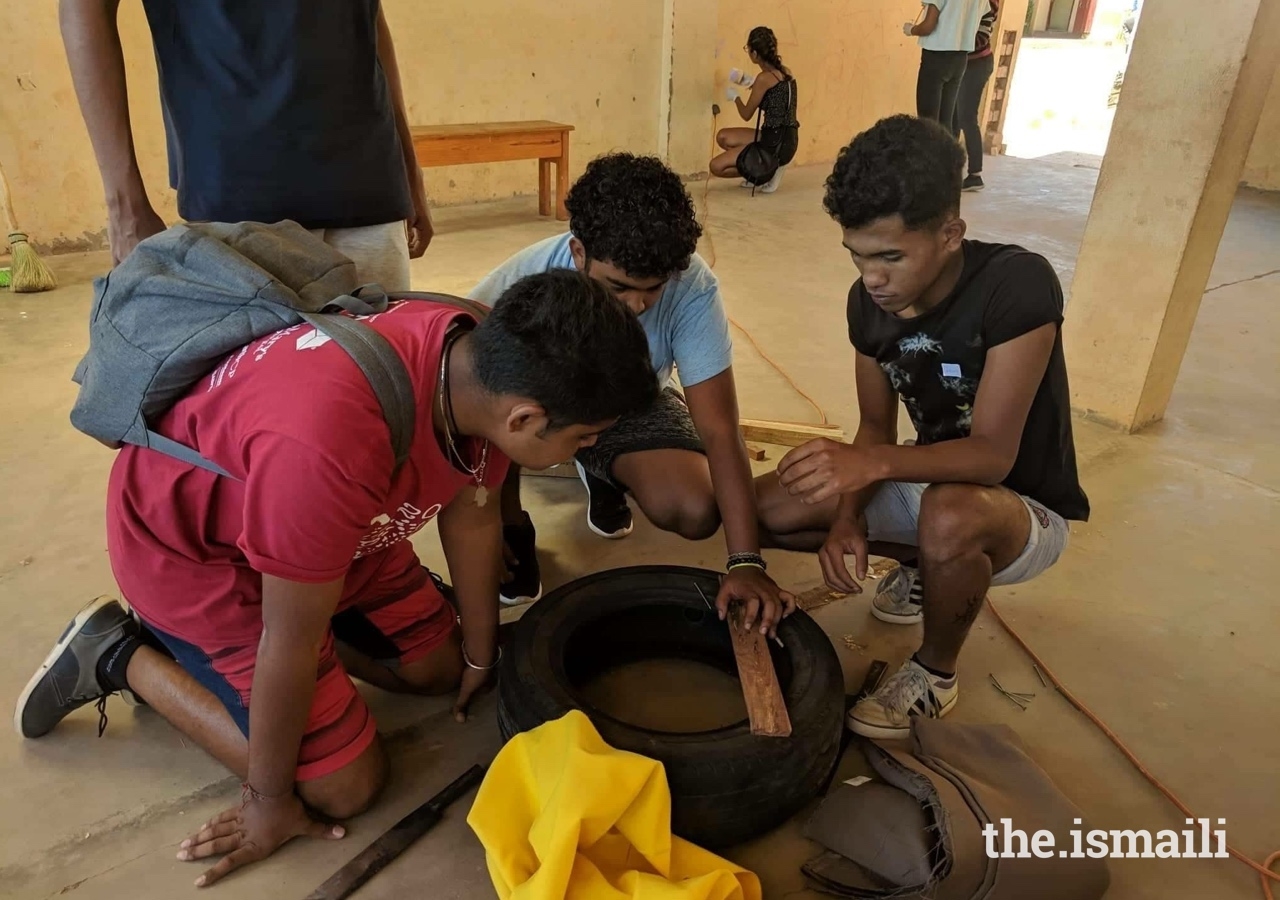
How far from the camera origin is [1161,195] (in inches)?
116

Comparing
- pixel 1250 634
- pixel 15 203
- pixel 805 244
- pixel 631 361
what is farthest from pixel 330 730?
pixel 805 244

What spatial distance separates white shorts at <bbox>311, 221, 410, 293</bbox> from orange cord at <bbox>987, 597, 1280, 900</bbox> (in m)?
1.64

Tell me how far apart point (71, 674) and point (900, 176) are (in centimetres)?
175

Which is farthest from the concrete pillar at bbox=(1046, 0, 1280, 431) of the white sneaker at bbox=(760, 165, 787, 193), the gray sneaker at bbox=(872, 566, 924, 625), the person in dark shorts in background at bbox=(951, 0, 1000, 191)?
the white sneaker at bbox=(760, 165, 787, 193)

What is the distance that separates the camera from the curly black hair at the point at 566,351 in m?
1.25

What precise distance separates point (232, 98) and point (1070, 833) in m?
2.01

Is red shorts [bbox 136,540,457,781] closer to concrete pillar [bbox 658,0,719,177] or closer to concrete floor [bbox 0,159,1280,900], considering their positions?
concrete floor [bbox 0,159,1280,900]

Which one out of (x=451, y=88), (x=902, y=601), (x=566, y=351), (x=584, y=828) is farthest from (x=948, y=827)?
(x=451, y=88)

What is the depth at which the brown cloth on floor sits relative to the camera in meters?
1.36

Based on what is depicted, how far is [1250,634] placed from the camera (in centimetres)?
216

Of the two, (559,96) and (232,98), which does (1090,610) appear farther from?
(559,96)

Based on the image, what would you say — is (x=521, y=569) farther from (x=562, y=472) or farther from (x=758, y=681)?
(x=758, y=681)

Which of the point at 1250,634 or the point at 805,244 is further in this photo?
the point at 805,244

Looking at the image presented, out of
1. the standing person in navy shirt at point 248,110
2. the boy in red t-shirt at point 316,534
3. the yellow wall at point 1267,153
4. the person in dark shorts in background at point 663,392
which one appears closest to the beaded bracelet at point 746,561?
the person in dark shorts in background at point 663,392
